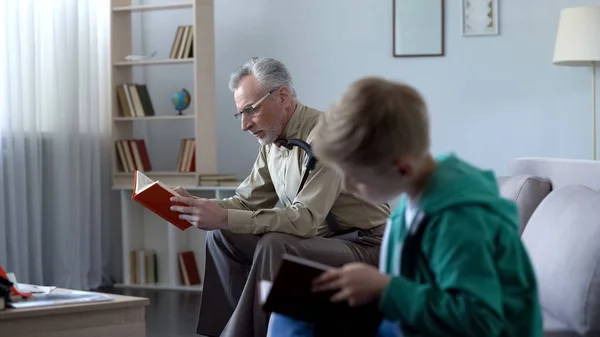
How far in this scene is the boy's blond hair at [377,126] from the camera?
1.37 meters

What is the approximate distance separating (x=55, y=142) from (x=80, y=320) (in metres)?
2.70

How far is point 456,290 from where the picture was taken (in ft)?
4.44

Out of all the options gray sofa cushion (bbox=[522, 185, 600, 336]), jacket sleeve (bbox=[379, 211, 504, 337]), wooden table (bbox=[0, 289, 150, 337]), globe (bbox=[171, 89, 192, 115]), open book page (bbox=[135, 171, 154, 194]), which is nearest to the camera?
jacket sleeve (bbox=[379, 211, 504, 337])

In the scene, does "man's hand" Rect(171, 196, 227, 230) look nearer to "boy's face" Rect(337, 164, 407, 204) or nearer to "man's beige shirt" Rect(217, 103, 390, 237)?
"man's beige shirt" Rect(217, 103, 390, 237)

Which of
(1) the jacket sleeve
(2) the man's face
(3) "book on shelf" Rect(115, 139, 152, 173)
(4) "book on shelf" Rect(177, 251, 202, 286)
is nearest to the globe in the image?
(3) "book on shelf" Rect(115, 139, 152, 173)

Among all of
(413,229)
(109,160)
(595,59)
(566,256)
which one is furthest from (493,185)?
(109,160)

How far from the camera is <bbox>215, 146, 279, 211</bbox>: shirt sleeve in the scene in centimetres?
331

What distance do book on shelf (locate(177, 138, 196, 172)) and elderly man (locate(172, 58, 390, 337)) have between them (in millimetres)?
1859

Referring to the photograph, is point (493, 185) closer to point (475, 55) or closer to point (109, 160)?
point (475, 55)

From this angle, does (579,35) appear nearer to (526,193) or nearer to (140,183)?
(526,193)

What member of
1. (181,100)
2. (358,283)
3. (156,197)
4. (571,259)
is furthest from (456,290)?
(181,100)

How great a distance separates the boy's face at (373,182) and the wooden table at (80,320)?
4.12 feet

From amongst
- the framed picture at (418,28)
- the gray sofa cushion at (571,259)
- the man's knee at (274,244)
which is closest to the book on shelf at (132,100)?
the framed picture at (418,28)

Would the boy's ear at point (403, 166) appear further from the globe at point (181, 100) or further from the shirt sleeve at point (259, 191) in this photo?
the globe at point (181, 100)
